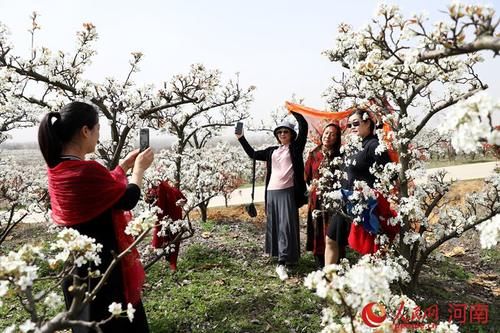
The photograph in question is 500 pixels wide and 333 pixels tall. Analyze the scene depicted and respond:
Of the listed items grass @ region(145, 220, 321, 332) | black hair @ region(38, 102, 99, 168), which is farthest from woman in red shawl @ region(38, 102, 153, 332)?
grass @ region(145, 220, 321, 332)

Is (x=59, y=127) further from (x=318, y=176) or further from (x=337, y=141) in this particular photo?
(x=318, y=176)

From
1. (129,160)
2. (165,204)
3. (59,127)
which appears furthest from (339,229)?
(59,127)

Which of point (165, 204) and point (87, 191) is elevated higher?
point (87, 191)

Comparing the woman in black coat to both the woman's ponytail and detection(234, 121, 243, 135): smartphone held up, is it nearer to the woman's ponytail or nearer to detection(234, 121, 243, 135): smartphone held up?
detection(234, 121, 243, 135): smartphone held up

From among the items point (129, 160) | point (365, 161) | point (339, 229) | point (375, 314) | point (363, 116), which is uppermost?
point (363, 116)

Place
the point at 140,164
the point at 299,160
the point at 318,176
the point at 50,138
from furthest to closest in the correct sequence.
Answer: the point at 318,176 < the point at 299,160 < the point at 140,164 < the point at 50,138

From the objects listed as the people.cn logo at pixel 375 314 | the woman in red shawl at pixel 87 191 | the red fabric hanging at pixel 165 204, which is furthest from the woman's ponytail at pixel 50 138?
the red fabric hanging at pixel 165 204

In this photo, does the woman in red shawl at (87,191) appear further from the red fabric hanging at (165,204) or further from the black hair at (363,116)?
the black hair at (363,116)

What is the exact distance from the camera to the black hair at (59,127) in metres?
2.57

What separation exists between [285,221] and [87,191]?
3.53 meters

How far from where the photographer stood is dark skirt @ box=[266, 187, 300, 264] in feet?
18.6

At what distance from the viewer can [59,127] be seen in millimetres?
2609

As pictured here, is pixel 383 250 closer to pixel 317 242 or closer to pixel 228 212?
pixel 317 242

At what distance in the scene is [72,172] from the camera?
2545mm
